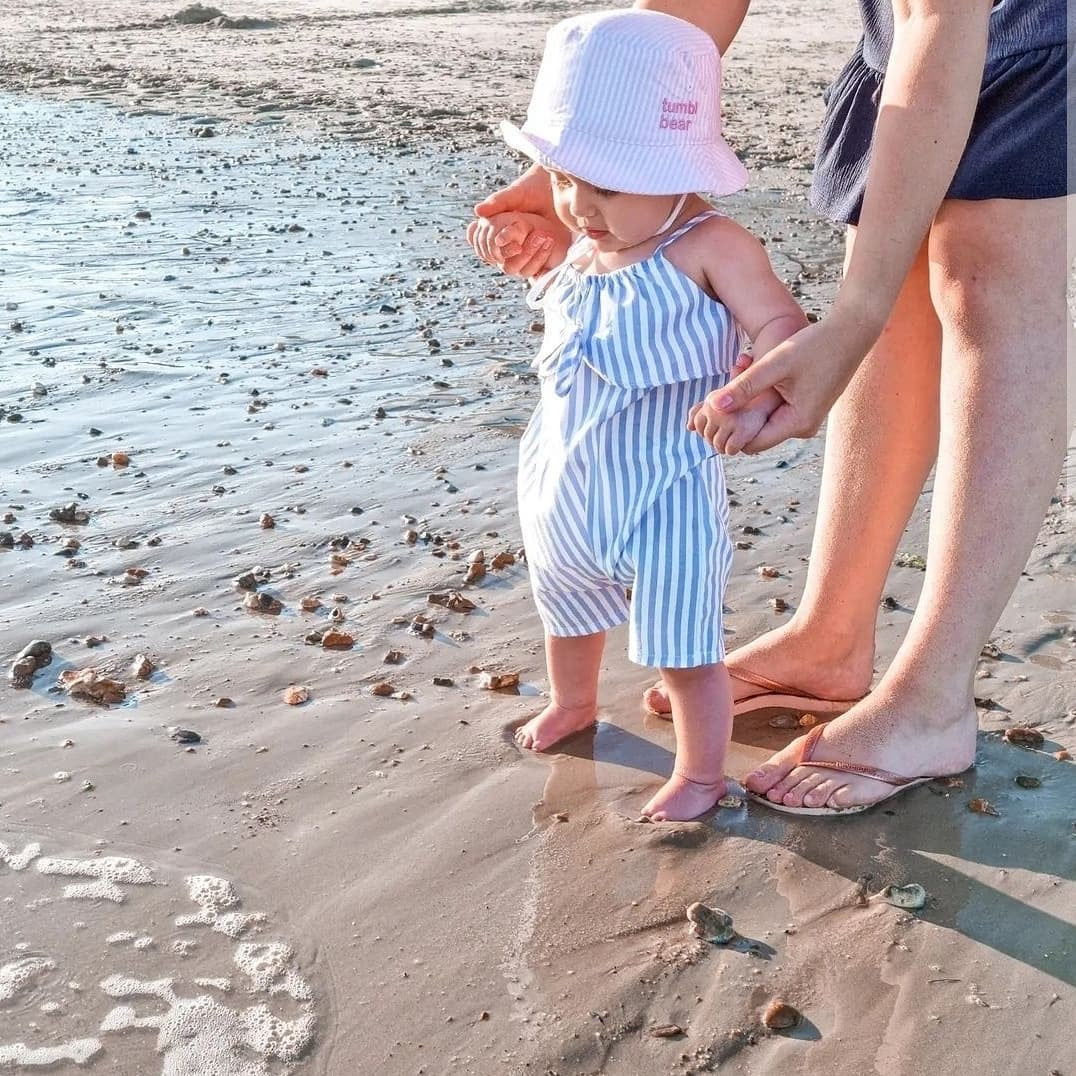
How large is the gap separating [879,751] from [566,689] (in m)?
0.59

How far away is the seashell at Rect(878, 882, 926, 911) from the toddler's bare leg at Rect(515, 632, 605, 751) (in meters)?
0.72

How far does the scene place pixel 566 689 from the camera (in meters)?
2.81

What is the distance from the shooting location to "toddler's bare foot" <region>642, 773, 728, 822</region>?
2.54 m

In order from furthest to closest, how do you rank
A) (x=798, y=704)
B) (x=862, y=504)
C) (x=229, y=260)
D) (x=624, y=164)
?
(x=229, y=260), (x=798, y=704), (x=862, y=504), (x=624, y=164)

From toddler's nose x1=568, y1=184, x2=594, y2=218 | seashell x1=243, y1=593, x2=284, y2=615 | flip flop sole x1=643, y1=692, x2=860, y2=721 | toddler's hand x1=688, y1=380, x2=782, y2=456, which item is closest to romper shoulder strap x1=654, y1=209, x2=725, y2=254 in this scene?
toddler's nose x1=568, y1=184, x2=594, y2=218

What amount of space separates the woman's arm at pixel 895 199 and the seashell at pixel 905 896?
71 cm

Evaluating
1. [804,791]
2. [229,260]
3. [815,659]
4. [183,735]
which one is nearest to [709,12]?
[815,659]

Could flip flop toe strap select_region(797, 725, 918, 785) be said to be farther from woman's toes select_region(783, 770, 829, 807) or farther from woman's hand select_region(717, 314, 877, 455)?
woman's hand select_region(717, 314, 877, 455)

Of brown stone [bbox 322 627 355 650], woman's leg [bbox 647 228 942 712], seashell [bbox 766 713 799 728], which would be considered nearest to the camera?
woman's leg [bbox 647 228 942 712]

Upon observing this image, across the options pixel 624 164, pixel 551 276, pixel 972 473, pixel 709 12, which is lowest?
pixel 972 473

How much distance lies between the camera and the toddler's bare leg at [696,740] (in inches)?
100

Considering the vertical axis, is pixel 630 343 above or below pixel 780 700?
above

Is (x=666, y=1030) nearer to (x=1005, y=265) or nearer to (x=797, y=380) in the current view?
(x=797, y=380)

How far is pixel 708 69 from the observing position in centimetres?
253
